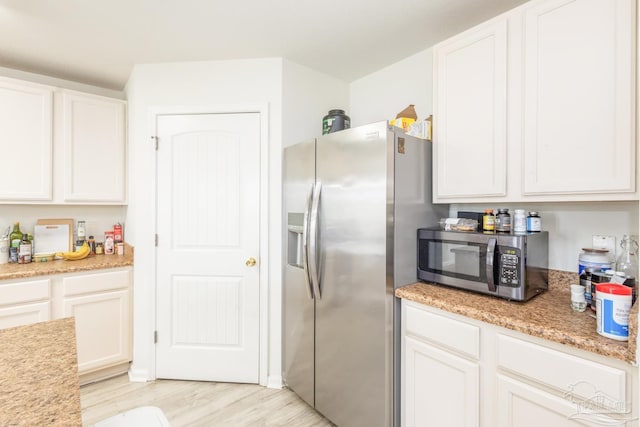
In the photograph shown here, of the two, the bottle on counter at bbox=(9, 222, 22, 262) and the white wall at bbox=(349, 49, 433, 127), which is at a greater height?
the white wall at bbox=(349, 49, 433, 127)

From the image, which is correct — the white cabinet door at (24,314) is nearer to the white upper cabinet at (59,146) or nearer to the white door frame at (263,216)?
the white upper cabinet at (59,146)

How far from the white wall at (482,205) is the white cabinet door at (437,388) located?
0.79 m

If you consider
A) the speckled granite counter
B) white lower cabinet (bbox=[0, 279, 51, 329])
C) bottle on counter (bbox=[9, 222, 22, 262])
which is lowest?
white lower cabinet (bbox=[0, 279, 51, 329])

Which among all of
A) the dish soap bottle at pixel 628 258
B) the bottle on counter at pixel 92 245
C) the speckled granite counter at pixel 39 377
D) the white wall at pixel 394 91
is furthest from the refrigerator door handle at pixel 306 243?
the bottle on counter at pixel 92 245

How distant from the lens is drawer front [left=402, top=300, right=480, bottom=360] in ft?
4.47

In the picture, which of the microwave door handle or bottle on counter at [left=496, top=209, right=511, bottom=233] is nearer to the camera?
the microwave door handle

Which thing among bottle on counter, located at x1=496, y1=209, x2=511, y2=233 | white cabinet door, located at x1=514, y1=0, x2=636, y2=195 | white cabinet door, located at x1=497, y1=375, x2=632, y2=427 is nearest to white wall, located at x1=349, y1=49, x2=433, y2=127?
white cabinet door, located at x1=514, y1=0, x2=636, y2=195

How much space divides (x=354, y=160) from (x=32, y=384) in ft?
4.90

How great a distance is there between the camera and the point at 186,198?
2.41 m

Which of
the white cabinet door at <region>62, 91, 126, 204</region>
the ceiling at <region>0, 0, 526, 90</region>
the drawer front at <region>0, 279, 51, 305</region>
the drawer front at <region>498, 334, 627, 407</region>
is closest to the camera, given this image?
the drawer front at <region>498, 334, 627, 407</region>

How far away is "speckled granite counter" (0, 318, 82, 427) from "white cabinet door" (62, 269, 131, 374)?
132cm

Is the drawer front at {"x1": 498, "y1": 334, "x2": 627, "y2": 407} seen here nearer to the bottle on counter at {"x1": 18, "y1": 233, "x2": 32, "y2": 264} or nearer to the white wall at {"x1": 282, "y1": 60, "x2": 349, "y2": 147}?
the white wall at {"x1": 282, "y1": 60, "x2": 349, "y2": 147}

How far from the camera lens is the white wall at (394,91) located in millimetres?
2250

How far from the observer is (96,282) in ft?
7.79
